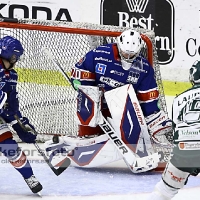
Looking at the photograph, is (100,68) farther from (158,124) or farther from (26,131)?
(26,131)

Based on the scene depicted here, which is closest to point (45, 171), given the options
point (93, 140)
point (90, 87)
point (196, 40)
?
point (93, 140)

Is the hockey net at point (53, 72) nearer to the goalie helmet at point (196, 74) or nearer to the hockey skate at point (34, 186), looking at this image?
the hockey skate at point (34, 186)

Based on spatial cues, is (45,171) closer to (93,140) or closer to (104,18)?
(93,140)

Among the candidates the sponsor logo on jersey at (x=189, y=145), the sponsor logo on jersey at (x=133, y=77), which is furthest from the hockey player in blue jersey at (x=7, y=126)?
the sponsor logo on jersey at (x=189, y=145)

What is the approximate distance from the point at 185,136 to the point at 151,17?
298cm

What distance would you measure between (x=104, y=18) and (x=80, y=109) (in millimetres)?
1727

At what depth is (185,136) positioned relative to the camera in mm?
2508

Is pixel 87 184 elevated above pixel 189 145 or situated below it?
below

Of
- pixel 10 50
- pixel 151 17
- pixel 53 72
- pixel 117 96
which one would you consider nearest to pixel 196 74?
pixel 10 50

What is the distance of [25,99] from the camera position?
4137mm

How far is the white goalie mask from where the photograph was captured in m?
3.48

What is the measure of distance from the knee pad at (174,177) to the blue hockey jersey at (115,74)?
108cm

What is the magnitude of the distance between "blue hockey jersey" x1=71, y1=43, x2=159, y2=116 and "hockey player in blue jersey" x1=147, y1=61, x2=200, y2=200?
1.06m

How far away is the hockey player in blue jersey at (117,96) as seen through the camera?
3564mm
